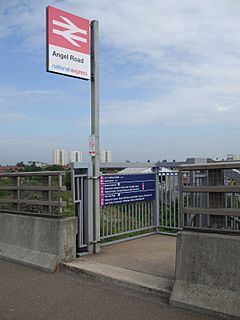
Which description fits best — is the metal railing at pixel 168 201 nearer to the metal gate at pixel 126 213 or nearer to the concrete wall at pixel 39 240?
the metal gate at pixel 126 213

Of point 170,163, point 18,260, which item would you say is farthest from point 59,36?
point 18,260

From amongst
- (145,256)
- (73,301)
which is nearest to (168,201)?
(145,256)

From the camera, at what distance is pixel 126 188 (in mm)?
8680

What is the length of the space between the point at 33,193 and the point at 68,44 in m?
3.04

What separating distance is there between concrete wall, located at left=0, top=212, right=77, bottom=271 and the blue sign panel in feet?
3.58

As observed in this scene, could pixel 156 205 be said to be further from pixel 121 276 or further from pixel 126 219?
pixel 121 276

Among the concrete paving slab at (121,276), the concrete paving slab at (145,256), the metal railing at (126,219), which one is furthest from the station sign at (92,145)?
the concrete paving slab at (121,276)

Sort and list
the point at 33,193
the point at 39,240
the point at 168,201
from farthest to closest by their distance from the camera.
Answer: the point at 168,201, the point at 33,193, the point at 39,240

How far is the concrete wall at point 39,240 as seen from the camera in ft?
23.4

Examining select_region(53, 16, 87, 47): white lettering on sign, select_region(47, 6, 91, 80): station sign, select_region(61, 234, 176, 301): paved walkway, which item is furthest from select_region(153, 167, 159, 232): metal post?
select_region(53, 16, 87, 47): white lettering on sign

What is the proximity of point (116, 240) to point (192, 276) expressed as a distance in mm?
3690

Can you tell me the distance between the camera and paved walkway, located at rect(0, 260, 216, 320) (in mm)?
4793

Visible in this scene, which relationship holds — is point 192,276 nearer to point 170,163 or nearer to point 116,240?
point 116,240

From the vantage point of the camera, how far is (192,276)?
17.0 feet
